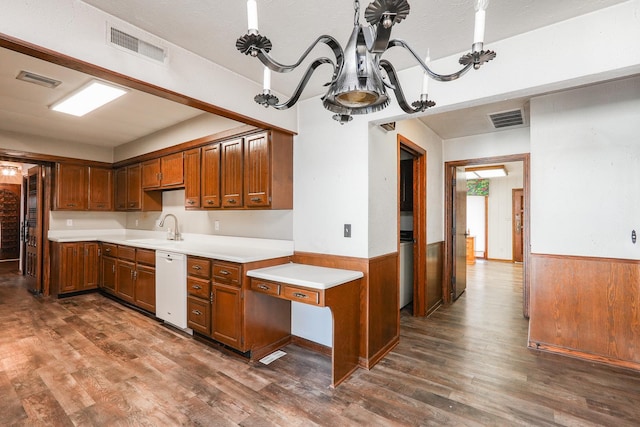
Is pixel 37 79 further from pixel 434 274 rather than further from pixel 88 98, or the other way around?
pixel 434 274

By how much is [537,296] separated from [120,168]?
627cm

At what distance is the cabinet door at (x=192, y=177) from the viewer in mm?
3727

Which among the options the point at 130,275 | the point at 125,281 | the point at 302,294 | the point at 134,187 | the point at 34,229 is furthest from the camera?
the point at 34,229

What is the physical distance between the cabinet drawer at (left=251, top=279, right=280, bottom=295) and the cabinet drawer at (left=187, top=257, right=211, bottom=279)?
0.59 metres

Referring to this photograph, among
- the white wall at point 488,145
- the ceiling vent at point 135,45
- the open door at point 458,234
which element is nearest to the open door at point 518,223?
the open door at point 458,234

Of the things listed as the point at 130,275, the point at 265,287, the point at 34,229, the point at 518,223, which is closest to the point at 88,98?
the point at 130,275

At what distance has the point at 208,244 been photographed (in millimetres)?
4004

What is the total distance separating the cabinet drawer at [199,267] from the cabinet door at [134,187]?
2254 mm

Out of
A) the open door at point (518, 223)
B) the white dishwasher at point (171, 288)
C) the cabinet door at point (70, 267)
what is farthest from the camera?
the open door at point (518, 223)

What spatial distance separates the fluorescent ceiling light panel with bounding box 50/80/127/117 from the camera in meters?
2.93

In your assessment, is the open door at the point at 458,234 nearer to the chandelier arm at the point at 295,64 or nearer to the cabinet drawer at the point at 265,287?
the cabinet drawer at the point at 265,287

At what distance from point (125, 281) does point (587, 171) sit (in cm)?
542

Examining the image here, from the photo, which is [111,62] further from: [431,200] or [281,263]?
[431,200]

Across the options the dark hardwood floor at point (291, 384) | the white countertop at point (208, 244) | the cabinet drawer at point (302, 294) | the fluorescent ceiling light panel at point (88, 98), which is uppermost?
the fluorescent ceiling light panel at point (88, 98)
